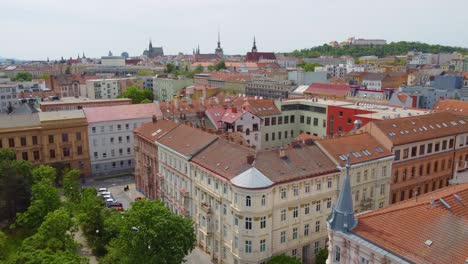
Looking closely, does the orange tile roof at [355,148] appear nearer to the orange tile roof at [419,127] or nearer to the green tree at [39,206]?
the orange tile roof at [419,127]

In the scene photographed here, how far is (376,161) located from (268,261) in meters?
21.4

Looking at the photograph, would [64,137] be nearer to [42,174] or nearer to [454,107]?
[42,174]

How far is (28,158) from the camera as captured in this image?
8275 centimetres

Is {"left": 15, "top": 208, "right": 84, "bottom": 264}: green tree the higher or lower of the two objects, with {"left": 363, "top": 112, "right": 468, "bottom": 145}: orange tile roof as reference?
lower

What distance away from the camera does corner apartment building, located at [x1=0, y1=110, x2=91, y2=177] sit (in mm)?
81312

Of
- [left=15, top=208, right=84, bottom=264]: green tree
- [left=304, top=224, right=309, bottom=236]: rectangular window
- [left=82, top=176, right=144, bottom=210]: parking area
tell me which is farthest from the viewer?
[left=82, top=176, right=144, bottom=210]: parking area

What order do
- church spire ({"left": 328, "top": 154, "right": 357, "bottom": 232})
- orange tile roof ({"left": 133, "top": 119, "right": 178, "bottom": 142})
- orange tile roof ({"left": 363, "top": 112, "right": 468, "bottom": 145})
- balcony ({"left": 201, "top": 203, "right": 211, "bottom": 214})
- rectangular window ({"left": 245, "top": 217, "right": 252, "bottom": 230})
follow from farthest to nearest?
orange tile roof ({"left": 133, "top": 119, "right": 178, "bottom": 142})
orange tile roof ({"left": 363, "top": 112, "right": 468, "bottom": 145})
balcony ({"left": 201, "top": 203, "right": 211, "bottom": 214})
rectangular window ({"left": 245, "top": 217, "right": 252, "bottom": 230})
church spire ({"left": 328, "top": 154, "right": 357, "bottom": 232})

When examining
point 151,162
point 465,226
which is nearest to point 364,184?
point 465,226

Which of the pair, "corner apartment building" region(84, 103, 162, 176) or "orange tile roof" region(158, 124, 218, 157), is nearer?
"orange tile roof" region(158, 124, 218, 157)

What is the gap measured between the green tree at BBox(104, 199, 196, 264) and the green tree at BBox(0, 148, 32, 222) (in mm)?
28199

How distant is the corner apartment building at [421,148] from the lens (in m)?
60.1

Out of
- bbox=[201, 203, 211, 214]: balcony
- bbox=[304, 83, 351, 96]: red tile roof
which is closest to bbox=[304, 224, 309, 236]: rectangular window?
bbox=[201, 203, 211, 214]: balcony

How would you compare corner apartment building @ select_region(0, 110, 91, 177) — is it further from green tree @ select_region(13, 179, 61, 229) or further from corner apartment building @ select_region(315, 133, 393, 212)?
corner apartment building @ select_region(315, 133, 393, 212)

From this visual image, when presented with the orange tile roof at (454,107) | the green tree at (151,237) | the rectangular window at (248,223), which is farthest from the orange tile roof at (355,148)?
the orange tile roof at (454,107)
